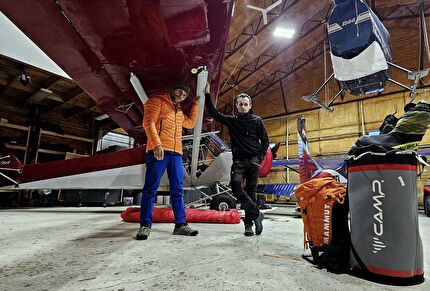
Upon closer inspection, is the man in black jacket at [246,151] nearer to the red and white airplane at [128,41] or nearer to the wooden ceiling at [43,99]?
the red and white airplane at [128,41]

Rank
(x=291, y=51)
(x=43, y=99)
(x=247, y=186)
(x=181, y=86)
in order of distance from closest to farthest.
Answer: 1. (x=181, y=86)
2. (x=247, y=186)
3. (x=43, y=99)
4. (x=291, y=51)

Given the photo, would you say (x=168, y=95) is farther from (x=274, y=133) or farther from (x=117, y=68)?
(x=274, y=133)

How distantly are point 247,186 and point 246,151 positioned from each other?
35 cm

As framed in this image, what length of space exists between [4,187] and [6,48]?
4.24 meters

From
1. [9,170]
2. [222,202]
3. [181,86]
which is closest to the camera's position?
[181,86]

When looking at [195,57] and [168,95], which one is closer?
[195,57]

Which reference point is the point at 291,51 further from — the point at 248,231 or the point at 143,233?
the point at 143,233

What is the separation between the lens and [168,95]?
85.4 inches

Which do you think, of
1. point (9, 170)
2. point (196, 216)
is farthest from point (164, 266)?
point (9, 170)

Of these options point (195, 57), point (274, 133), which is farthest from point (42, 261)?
point (274, 133)

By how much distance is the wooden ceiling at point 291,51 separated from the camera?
8594mm

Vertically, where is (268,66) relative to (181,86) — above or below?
above

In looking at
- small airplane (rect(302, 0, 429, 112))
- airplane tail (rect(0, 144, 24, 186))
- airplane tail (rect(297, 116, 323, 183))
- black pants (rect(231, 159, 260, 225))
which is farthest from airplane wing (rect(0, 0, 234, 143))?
airplane tail (rect(0, 144, 24, 186))

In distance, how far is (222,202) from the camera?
4059 millimetres
